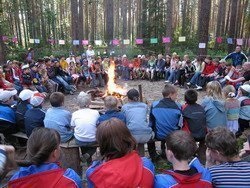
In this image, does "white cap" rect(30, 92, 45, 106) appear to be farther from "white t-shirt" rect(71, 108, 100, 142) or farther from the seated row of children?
Result: the seated row of children

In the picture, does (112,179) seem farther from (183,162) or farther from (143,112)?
(143,112)

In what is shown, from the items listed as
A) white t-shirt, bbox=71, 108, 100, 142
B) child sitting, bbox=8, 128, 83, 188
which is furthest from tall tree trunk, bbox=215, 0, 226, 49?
child sitting, bbox=8, 128, 83, 188

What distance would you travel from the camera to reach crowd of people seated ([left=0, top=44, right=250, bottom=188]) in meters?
2.35

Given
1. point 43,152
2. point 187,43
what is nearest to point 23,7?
point 187,43

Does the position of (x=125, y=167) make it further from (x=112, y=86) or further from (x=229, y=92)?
(x=112, y=86)

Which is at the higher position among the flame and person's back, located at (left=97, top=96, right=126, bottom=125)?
person's back, located at (left=97, top=96, right=126, bottom=125)

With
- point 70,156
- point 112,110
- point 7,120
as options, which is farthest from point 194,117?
point 7,120

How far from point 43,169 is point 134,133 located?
249 centimetres

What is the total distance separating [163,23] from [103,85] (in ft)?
44.9

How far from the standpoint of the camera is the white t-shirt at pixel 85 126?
4602 mm

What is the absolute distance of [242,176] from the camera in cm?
239

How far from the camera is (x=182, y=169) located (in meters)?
2.37

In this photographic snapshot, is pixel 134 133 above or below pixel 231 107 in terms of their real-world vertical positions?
below

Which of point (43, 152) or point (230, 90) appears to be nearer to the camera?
point (43, 152)
